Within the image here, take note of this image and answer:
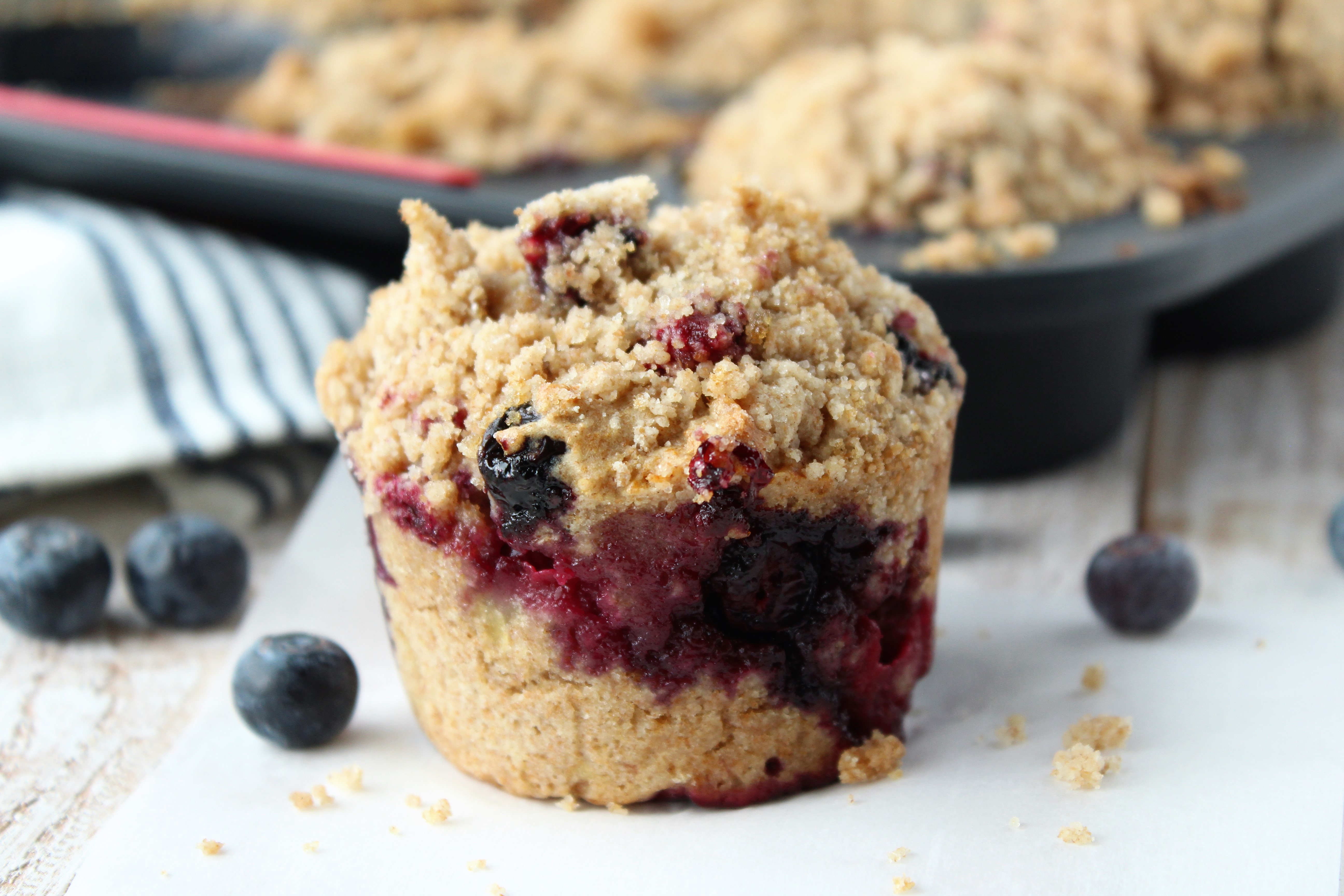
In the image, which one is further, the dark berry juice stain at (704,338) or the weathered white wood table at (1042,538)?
the weathered white wood table at (1042,538)

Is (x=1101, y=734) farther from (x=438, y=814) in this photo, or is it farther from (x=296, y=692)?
(x=296, y=692)

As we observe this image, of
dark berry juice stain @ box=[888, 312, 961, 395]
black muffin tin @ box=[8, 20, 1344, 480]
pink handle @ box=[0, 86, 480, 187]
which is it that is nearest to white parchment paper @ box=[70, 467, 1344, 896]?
dark berry juice stain @ box=[888, 312, 961, 395]

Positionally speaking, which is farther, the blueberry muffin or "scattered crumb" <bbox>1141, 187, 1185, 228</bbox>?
"scattered crumb" <bbox>1141, 187, 1185, 228</bbox>

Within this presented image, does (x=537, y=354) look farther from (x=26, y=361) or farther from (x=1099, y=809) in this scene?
(x=26, y=361)

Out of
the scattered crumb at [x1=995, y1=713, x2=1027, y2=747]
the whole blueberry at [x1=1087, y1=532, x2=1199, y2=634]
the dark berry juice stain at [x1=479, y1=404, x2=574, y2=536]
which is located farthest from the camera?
the whole blueberry at [x1=1087, y1=532, x2=1199, y2=634]

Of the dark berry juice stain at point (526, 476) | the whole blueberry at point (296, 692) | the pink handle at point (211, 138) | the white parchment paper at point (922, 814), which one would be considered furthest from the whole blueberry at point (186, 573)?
the pink handle at point (211, 138)

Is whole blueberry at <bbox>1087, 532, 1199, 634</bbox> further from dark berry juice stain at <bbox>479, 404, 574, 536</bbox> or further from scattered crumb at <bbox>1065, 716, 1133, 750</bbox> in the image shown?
dark berry juice stain at <bbox>479, 404, 574, 536</bbox>

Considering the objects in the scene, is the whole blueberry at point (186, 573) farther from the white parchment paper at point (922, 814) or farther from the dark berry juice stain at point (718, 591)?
the dark berry juice stain at point (718, 591)

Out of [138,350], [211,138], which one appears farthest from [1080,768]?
[211,138]
